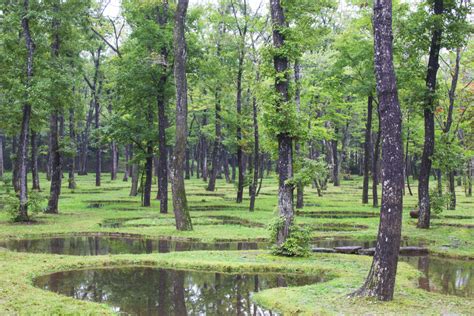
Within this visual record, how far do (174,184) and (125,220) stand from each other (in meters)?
5.63

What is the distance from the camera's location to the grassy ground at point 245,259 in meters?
9.60

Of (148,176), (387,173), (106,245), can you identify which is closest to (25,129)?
(106,245)

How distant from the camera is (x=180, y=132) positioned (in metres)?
20.5

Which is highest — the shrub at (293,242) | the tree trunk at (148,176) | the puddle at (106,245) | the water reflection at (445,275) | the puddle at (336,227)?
the tree trunk at (148,176)

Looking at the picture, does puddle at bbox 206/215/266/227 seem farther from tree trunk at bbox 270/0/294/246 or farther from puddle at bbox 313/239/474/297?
tree trunk at bbox 270/0/294/246

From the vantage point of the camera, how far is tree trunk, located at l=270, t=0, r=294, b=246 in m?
15.0

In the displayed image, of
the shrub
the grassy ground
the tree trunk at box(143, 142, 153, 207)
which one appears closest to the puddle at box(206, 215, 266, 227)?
the grassy ground

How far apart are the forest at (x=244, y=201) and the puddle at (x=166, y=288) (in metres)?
0.06

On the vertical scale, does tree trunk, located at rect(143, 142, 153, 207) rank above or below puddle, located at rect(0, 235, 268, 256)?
above

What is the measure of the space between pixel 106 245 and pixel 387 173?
38.1 feet

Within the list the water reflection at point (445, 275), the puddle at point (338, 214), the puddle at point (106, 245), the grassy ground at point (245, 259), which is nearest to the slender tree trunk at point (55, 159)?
the grassy ground at point (245, 259)

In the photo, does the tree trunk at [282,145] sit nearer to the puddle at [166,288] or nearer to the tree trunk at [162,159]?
the puddle at [166,288]

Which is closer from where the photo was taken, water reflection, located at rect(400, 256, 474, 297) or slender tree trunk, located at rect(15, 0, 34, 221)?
water reflection, located at rect(400, 256, 474, 297)

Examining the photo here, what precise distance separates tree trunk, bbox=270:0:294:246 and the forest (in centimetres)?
5
